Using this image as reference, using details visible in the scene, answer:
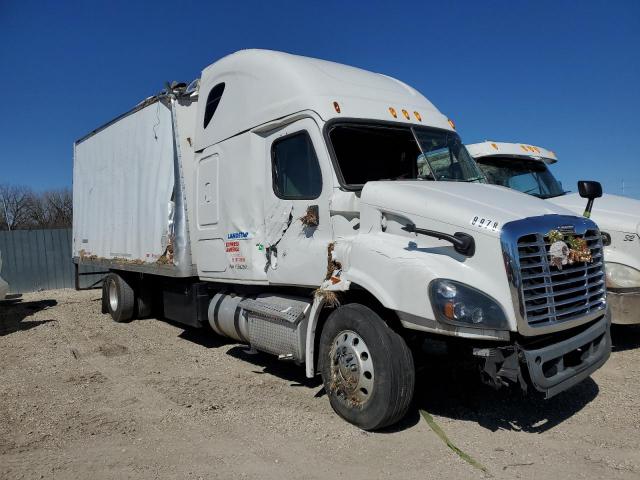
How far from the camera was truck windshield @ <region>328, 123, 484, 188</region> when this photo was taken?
15.8 ft

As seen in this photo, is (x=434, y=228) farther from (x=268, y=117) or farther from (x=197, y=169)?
(x=197, y=169)

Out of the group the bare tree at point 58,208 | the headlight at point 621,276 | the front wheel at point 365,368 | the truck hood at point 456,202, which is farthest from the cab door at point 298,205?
the bare tree at point 58,208

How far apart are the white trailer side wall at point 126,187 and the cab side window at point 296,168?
7.44 feet

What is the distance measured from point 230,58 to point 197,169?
4.93 ft

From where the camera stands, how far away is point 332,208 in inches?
181

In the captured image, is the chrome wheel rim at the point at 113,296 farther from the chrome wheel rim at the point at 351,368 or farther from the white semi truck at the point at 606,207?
the white semi truck at the point at 606,207

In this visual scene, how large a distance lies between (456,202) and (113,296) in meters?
7.70

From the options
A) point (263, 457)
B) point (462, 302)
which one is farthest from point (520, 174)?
point (263, 457)

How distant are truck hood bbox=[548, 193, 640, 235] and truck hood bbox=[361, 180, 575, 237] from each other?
238 centimetres

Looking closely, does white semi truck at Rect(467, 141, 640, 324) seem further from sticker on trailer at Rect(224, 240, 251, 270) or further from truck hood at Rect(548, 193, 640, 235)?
sticker on trailer at Rect(224, 240, 251, 270)

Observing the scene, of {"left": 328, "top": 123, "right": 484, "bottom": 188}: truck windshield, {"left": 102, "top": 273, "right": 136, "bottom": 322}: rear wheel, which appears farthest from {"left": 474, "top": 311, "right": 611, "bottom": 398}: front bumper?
{"left": 102, "top": 273, "right": 136, "bottom": 322}: rear wheel

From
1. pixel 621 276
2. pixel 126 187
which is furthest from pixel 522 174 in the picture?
pixel 126 187

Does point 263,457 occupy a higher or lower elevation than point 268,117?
lower

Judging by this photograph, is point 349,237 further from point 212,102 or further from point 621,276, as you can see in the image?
point 621,276
